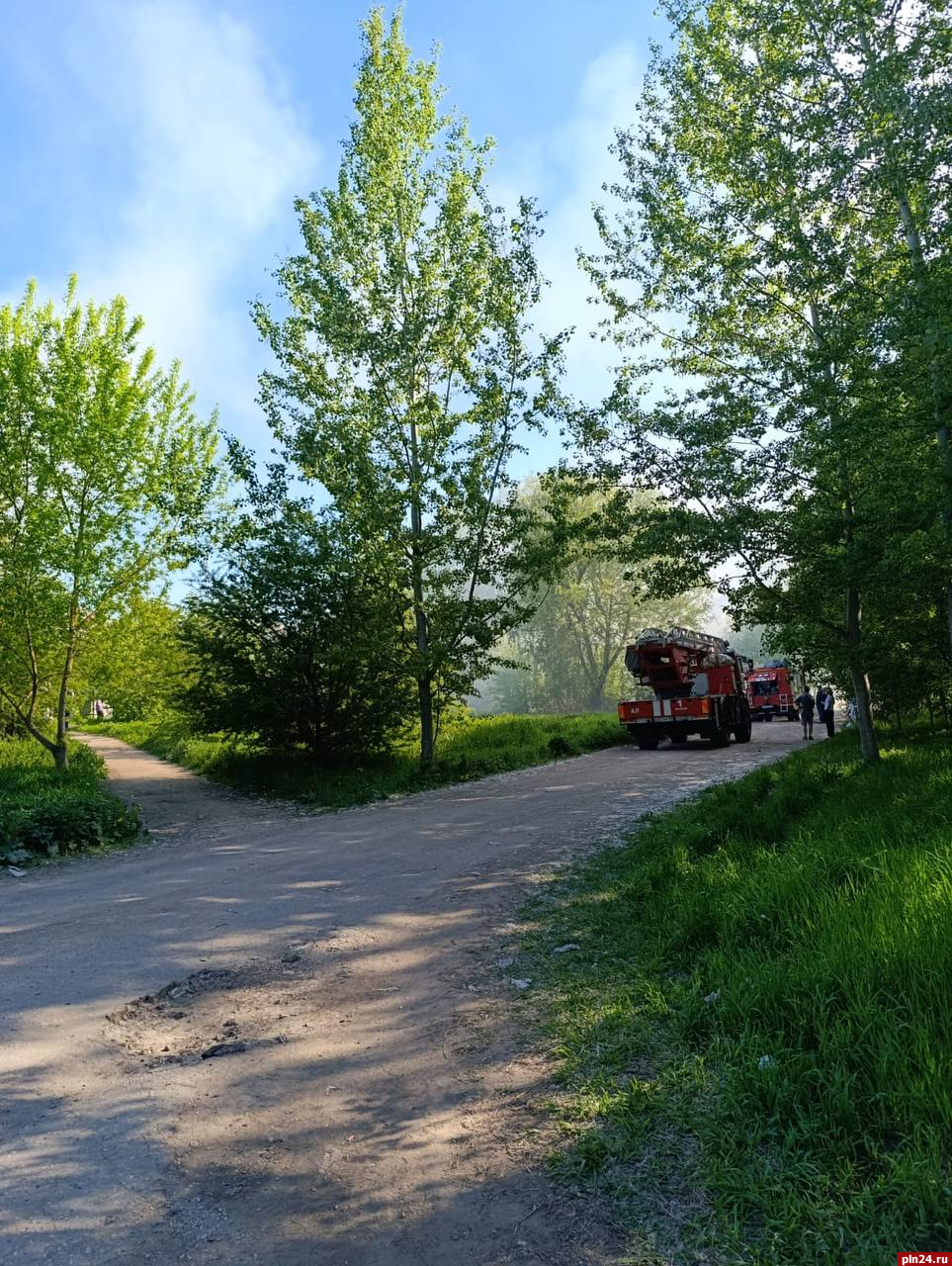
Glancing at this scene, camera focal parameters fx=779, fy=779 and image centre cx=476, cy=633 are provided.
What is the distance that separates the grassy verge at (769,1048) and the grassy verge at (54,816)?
680 cm

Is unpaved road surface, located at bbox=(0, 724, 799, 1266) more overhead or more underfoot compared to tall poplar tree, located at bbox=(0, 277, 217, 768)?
more underfoot

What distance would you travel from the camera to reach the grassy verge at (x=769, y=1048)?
2615 mm

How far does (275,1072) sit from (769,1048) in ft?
7.91

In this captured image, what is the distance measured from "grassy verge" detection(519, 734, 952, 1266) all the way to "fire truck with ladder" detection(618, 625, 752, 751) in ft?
49.1

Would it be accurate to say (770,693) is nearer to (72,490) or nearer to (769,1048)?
(72,490)

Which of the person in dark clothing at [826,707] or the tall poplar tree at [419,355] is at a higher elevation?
the tall poplar tree at [419,355]

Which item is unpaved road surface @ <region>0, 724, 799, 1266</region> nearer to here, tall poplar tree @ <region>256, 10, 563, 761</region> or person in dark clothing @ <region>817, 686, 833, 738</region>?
tall poplar tree @ <region>256, 10, 563, 761</region>

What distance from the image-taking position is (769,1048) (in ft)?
11.5

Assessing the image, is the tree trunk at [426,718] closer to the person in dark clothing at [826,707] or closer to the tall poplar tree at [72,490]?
the tall poplar tree at [72,490]

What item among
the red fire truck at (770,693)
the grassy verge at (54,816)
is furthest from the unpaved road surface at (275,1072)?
the red fire truck at (770,693)

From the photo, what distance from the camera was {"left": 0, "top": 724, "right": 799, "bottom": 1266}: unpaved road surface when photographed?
275 cm

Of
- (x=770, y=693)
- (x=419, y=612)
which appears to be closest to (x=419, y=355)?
(x=419, y=612)

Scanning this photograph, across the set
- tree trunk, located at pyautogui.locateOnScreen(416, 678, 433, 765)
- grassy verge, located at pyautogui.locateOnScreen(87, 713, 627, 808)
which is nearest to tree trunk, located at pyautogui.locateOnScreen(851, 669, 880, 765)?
grassy verge, located at pyautogui.locateOnScreen(87, 713, 627, 808)

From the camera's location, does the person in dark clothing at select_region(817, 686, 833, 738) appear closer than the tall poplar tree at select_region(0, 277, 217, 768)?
No
